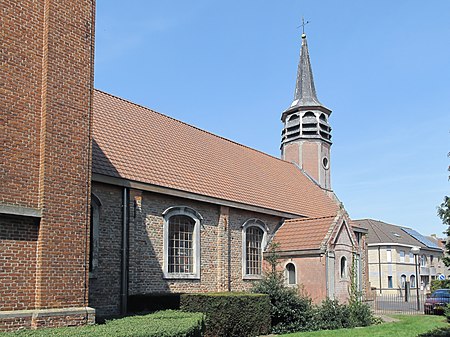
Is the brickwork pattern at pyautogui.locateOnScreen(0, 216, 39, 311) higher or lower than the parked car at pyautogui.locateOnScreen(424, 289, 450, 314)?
higher

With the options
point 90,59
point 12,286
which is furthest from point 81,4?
point 12,286

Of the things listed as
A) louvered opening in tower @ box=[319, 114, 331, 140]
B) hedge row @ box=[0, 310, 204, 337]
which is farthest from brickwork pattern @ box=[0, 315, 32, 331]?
louvered opening in tower @ box=[319, 114, 331, 140]

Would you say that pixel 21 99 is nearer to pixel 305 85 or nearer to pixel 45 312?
pixel 45 312

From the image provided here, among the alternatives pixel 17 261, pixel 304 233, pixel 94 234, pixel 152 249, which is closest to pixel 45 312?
pixel 17 261

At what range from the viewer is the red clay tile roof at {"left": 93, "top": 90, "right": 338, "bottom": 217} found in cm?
1856

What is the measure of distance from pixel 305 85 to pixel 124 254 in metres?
22.7

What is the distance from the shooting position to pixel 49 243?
10297mm

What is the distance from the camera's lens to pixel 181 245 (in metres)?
19.4

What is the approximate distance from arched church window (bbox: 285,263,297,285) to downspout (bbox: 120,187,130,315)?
337 inches

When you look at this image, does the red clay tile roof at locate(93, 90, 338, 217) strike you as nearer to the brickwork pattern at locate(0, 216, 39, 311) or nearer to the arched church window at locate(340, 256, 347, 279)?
the arched church window at locate(340, 256, 347, 279)

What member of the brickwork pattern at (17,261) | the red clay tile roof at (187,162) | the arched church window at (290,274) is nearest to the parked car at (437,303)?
the red clay tile roof at (187,162)

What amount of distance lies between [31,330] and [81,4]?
6.87 meters

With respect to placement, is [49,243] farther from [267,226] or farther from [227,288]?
[267,226]

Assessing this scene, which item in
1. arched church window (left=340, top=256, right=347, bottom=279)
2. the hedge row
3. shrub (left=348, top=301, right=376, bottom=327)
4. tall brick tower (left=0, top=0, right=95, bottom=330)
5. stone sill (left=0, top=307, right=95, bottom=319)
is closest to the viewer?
the hedge row
